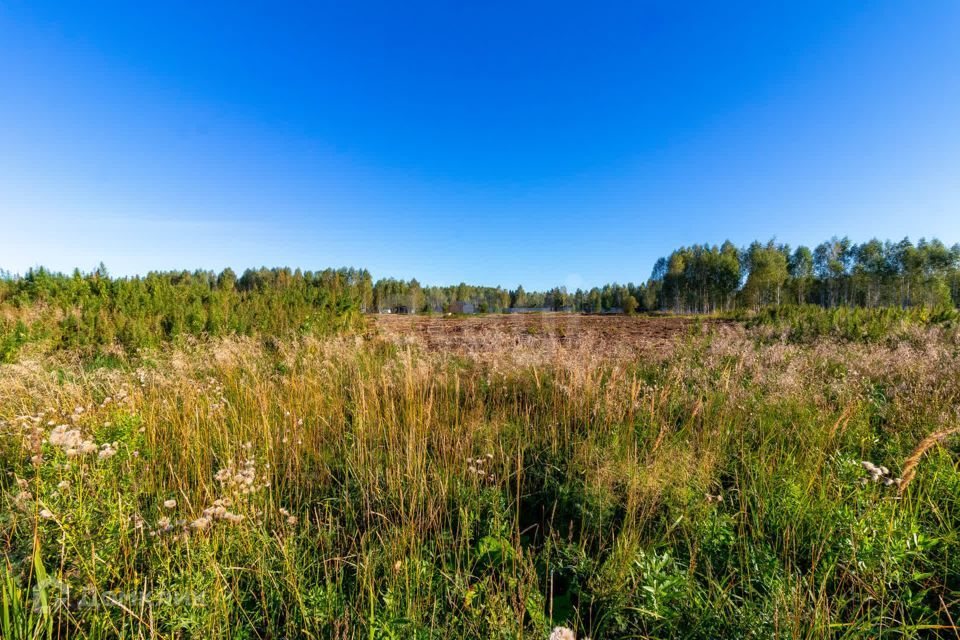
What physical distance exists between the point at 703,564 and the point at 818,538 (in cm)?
65

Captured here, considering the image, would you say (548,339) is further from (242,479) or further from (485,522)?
(242,479)

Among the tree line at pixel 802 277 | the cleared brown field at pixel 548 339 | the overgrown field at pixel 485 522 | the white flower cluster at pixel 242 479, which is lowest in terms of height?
the overgrown field at pixel 485 522

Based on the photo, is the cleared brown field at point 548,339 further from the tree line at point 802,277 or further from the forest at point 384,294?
the tree line at point 802,277

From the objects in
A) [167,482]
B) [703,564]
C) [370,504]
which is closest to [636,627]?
[703,564]

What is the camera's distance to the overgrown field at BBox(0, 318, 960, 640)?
1463 mm

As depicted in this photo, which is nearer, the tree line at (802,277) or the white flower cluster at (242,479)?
the white flower cluster at (242,479)

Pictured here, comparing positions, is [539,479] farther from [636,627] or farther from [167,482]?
[167,482]

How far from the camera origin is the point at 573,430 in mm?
3557

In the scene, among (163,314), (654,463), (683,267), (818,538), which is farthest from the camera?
(683,267)

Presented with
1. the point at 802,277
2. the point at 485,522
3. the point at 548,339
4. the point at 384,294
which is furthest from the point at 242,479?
the point at 384,294

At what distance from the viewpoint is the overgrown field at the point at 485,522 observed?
4.80 ft

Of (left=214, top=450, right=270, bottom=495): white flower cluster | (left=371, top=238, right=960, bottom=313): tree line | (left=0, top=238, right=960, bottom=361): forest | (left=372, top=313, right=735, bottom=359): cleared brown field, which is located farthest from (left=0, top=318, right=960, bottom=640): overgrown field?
(left=371, top=238, right=960, bottom=313): tree line

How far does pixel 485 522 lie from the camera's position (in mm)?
2191

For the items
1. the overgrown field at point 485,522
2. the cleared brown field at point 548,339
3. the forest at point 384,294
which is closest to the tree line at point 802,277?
the forest at point 384,294
